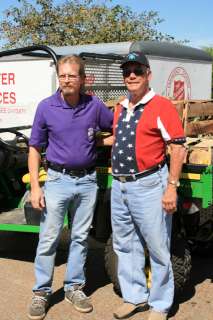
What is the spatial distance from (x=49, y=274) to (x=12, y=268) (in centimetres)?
119

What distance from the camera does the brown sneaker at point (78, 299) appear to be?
393 cm

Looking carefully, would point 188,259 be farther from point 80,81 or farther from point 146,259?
point 80,81

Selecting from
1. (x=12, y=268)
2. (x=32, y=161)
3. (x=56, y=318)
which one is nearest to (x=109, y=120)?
(x=32, y=161)

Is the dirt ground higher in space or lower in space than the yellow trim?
lower

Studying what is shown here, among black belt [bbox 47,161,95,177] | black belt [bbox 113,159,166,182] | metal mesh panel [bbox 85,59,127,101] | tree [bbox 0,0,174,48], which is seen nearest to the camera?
black belt [bbox 113,159,166,182]

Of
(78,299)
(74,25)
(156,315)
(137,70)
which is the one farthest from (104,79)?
(74,25)

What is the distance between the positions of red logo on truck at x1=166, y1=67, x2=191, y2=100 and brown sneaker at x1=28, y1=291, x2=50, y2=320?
516cm

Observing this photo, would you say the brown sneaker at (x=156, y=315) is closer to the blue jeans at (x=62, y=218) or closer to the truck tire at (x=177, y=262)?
the truck tire at (x=177, y=262)

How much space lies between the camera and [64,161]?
12.1 ft

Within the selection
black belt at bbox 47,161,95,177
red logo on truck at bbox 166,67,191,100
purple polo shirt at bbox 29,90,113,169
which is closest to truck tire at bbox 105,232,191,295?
black belt at bbox 47,161,95,177

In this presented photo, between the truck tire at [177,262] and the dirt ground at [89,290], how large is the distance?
187mm

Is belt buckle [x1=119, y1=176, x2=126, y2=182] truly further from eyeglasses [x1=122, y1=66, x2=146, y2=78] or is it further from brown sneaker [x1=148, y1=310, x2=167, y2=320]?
brown sneaker [x1=148, y1=310, x2=167, y2=320]

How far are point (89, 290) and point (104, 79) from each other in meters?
2.45

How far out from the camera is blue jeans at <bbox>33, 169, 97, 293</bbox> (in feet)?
12.3
